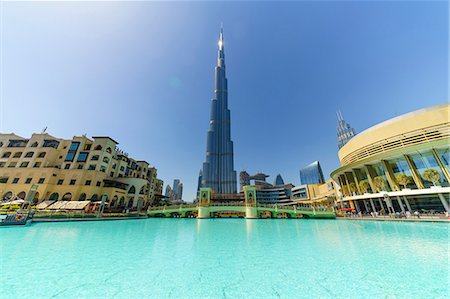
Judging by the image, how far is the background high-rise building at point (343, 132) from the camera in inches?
5554

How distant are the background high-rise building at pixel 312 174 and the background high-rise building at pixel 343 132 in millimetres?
44303

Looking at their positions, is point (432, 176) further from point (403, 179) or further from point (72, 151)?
point (72, 151)

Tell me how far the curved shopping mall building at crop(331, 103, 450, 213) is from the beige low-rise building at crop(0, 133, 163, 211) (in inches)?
2083

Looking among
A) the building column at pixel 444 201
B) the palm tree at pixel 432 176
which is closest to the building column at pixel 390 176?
the palm tree at pixel 432 176

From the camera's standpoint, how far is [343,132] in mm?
145750

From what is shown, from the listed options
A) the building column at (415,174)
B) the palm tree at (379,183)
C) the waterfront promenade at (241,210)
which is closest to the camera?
the building column at (415,174)

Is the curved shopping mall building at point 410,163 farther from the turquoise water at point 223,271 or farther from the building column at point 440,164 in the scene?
the turquoise water at point 223,271

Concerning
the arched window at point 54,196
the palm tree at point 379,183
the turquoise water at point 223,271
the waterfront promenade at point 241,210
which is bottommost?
the turquoise water at point 223,271

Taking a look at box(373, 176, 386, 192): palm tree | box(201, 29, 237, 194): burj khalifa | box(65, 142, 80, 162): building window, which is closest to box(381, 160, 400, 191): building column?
box(373, 176, 386, 192): palm tree

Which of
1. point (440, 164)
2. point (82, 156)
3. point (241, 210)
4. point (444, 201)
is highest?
point (82, 156)

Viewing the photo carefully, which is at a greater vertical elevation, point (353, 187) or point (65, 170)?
point (65, 170)

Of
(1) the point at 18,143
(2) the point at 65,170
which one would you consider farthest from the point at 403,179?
(1) the point at 18,143

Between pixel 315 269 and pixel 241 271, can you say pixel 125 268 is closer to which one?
pixel 241 271

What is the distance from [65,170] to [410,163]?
6856 cm
